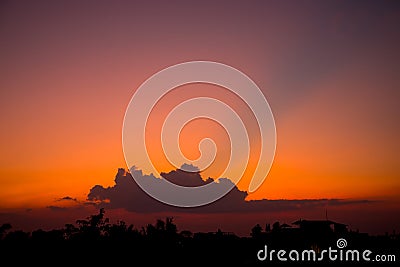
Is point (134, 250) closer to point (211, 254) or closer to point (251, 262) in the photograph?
point (211, 254)

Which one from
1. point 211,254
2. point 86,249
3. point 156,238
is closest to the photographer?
point 86,249

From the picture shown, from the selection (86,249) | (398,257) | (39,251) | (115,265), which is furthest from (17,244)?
(398,257)

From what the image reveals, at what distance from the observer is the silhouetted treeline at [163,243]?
36938 mm

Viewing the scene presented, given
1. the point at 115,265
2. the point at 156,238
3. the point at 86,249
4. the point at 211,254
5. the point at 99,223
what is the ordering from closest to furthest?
the point at 115,265
the point at 86,249
the point at 211,254
the point at 156,238
the point at 99,223

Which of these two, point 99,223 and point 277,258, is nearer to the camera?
point 277,258

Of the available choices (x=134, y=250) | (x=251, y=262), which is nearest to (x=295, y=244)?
(x=251, y=262)

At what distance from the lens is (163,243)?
1705 inches

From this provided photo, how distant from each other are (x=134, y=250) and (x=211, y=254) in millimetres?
6768

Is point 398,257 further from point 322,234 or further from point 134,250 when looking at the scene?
point 134,250

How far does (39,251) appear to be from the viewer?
120ft

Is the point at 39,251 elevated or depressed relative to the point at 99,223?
depressed

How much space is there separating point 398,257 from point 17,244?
30330 millimetres

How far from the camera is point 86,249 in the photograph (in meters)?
38.4

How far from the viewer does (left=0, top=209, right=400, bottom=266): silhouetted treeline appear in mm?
36938
